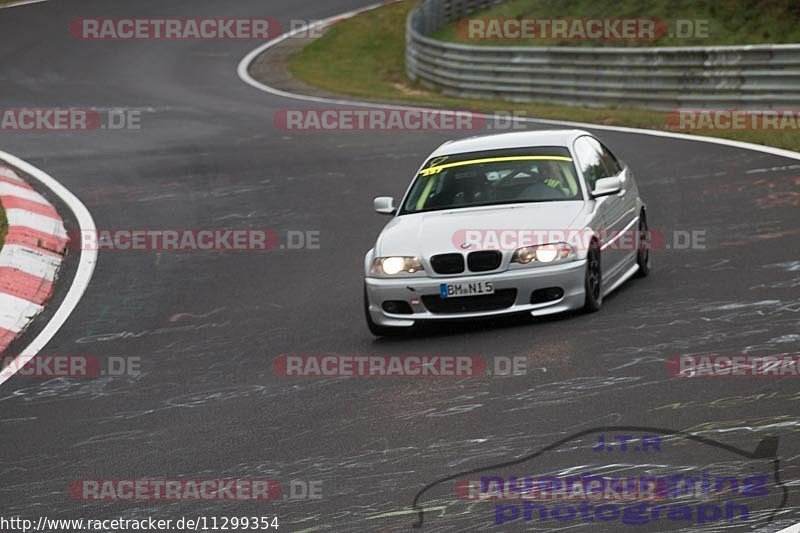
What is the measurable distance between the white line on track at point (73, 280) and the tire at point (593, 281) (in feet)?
13.3

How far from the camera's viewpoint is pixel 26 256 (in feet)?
46.3

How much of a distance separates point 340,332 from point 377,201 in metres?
1.26

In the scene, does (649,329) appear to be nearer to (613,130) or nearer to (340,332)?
(340,332)

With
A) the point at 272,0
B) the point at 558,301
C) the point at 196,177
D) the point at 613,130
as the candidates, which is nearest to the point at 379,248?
the point at 558,301

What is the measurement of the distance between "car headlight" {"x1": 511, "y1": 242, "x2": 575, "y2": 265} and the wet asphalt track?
452 millimetres

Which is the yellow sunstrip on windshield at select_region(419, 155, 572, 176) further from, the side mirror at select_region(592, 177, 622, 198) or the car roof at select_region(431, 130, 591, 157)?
the side mirror at select_region(592, 177, 622, 198)

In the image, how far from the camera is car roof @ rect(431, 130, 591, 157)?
12.0 m

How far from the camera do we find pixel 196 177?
1958cm

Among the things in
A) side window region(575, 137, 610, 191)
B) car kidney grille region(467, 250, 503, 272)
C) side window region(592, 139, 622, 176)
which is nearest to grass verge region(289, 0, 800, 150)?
side window region(592, 139, 622, 176)

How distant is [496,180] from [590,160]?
93cm

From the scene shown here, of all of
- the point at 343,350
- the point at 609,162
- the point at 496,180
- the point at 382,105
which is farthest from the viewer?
the point at 382,105

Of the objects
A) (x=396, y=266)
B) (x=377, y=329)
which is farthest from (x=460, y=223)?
(x=377, y=329)

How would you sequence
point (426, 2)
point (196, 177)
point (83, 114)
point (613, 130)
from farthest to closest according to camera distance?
point (426, 2), point (83, 114), point (613, 130), point (196, 177)

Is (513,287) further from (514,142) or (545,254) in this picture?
(514,142)
